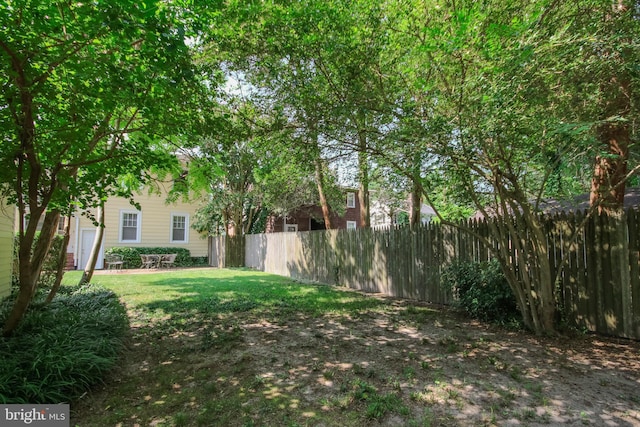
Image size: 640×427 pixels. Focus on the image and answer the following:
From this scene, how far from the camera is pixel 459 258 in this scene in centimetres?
659

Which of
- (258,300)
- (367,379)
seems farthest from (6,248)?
(367,379)

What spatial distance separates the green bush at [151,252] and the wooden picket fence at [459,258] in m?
6.69

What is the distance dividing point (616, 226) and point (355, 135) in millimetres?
3863

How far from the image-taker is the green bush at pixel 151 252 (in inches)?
642

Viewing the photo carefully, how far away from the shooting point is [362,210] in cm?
1125

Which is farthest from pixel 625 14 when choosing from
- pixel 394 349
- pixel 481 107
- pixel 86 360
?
pixel 86 360

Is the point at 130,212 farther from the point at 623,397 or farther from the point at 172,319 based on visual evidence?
the point at 623,397

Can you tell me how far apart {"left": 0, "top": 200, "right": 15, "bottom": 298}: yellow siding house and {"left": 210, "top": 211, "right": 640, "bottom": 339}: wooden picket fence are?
7.67m

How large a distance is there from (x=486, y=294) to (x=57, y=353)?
574cm

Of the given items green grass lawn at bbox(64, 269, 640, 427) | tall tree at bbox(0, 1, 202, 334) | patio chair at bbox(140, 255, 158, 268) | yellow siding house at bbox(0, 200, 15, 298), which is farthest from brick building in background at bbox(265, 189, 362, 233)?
tall tree at bbox(0, 1, 202, 334)

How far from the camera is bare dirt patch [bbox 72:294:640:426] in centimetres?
265

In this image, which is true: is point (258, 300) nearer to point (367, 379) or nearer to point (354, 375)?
point (354, 375)

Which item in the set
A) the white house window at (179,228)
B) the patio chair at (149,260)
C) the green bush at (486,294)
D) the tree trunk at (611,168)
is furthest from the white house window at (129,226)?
the tree trunk at (611,168)

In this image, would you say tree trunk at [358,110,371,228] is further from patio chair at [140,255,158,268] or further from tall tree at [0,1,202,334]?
patio chair at [140,255,158,268]
